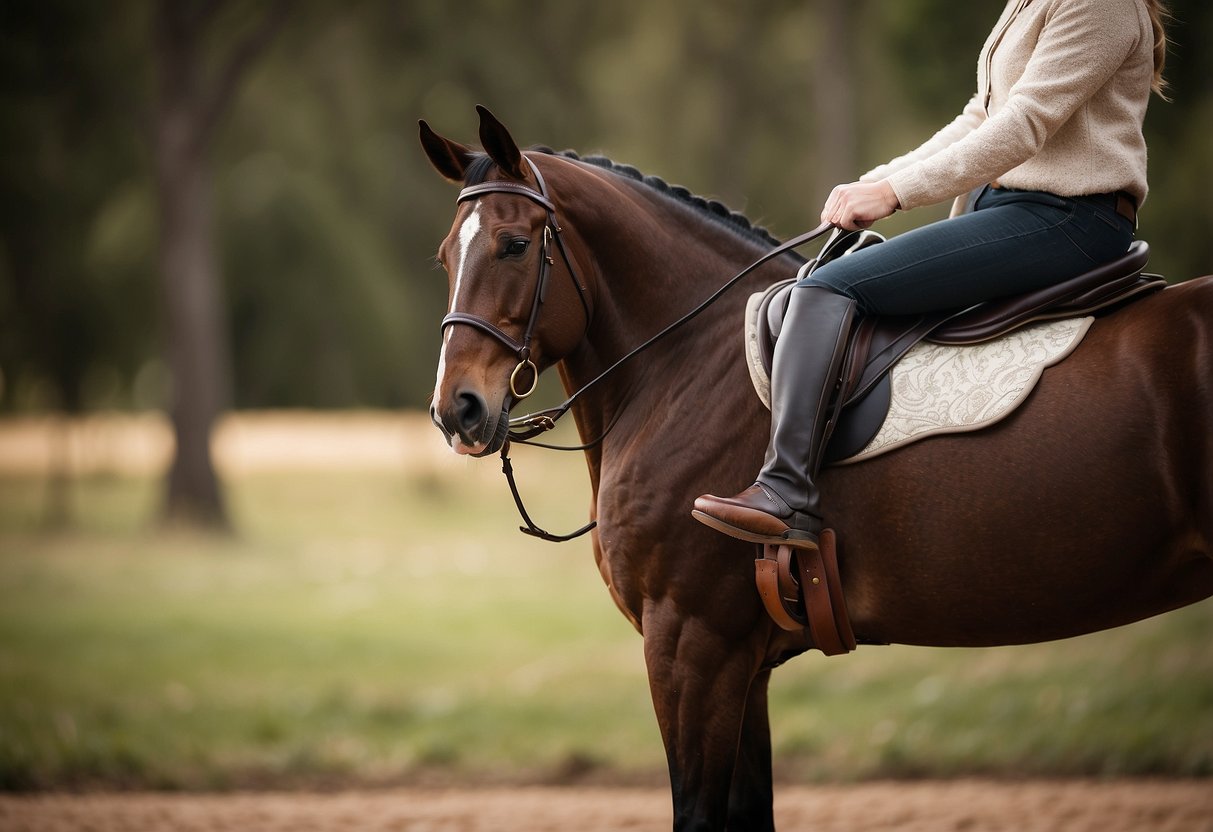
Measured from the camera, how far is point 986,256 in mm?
2900

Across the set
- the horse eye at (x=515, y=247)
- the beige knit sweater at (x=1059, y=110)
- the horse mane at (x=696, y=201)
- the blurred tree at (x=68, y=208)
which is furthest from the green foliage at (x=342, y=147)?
the horse eye at (x=515, y=247)

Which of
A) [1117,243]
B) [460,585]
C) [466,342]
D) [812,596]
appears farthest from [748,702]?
[460,585]

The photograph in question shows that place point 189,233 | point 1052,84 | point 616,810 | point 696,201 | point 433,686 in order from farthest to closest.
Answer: point 189,233 < point 433,686 < point 616,810 < point 696,201 < point 1052,84

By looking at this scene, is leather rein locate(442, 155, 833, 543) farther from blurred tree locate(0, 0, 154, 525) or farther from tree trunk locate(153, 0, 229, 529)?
blurred tree locate(0, 0, 154, 525)

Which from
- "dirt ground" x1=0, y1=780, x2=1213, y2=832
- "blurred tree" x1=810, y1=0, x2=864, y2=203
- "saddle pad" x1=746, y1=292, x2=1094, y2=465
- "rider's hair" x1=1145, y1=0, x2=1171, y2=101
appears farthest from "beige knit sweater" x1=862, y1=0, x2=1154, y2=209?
"blurred tree" x1=810, y1=0, x2=864, y2=203

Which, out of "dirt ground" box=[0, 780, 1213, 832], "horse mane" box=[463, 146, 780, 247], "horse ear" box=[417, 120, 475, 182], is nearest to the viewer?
"horse ear" box=[417, 120, 475, 182]

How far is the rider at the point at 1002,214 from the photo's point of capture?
2787mm

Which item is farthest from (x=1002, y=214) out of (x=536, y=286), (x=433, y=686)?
(x=433, y=686)

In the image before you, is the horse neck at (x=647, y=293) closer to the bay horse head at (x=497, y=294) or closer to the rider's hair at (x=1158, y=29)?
the bay horse head at (x=497, y=294)

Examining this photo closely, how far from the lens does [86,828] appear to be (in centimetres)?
493

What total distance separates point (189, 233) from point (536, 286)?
425 inches

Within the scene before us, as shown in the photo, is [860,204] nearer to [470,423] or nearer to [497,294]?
[497,294]

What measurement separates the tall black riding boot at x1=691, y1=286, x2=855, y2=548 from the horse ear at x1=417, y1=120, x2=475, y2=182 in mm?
1049

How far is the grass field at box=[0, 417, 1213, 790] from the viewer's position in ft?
20.6
